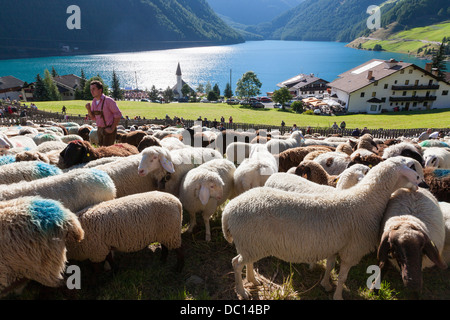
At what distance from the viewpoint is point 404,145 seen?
6445 millimetres

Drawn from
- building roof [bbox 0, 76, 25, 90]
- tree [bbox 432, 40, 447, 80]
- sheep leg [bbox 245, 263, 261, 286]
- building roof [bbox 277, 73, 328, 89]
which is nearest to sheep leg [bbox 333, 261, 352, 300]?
sheep leg [bbox 245, 263, 261, 286]

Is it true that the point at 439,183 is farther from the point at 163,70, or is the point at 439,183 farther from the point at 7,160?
the point at 163,70

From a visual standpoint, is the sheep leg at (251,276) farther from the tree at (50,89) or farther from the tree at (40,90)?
the tree at (50,89)

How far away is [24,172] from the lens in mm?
4617

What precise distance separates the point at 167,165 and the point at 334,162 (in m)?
4.22

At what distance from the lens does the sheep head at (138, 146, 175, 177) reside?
511 cm

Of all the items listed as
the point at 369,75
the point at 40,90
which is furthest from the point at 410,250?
the point at 40,90

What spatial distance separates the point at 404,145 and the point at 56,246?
7249 mm

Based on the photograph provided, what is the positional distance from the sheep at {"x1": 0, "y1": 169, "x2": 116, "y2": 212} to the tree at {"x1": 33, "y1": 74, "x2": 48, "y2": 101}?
74.8 meters

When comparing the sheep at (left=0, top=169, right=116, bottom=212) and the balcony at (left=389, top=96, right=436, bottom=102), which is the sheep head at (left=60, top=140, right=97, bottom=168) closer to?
the sheep at (left=0, top=169, right=116, bottom=212)

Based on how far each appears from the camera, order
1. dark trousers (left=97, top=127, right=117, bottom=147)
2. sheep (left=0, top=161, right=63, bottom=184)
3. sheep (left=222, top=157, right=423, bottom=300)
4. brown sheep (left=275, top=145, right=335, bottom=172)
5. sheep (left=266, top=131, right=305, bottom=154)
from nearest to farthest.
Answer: sheep (left=222, top=157, right=423, bottom=300) → sheep (left=0, top=161, right=63, bottom=184) → dark trousers (left=97, top=127, right=117, bottom=147) → brown sheep (left=275, top=145, right=335, bottom=172) → sheep (left=266, top=131, right=305, bottom=154)

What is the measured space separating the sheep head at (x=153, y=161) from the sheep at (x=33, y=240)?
201cm

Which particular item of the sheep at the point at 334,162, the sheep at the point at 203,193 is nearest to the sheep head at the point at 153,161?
the sheep at the point at 203,193
